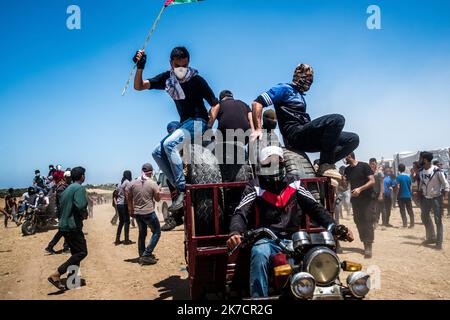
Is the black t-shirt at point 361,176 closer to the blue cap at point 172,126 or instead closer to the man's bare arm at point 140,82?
the blue cap at point 172,126

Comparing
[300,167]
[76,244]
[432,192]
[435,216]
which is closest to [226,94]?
[300,167]

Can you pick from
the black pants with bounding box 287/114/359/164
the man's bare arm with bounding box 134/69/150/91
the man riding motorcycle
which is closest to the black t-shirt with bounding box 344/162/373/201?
the black pants with bounding box 287/114/359/164

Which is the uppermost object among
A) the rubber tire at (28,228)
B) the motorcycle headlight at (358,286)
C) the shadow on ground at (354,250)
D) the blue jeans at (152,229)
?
the motorcycle headlight at (358,286)

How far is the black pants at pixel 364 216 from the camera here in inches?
306

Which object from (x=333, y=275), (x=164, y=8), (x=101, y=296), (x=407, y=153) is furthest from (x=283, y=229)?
(x=407, y=153)

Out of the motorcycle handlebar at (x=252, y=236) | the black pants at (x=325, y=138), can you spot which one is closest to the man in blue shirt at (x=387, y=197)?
the black pants at (x=325, y=138)

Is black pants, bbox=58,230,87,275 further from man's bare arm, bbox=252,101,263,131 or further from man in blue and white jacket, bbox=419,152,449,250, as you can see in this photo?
man in blue and white jacket, bbox=419,152,449,250

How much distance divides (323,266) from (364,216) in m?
5.94

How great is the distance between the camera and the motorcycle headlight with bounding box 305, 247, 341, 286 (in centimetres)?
260

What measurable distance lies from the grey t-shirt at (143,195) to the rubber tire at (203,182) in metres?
4.16

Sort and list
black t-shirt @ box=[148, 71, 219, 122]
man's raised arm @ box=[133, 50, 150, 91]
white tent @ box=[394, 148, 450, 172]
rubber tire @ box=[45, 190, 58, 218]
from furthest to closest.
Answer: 1. white tent @ box=[394, 148, 450, 172]
2. rubber tire @ box=[45, 190, 58, 218]
3. black t-shirt @ box=[148, 71, 219, 122]
4. man's raised arm @ box=[133, 50, 150, 91]

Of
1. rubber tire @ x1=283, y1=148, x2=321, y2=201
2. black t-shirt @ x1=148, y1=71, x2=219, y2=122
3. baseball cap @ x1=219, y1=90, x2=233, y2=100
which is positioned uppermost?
baseball cap @ x1=219, y1=90, x2=233, y2=100

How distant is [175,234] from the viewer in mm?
12898

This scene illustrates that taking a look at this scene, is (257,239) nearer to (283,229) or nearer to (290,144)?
(283,229)
